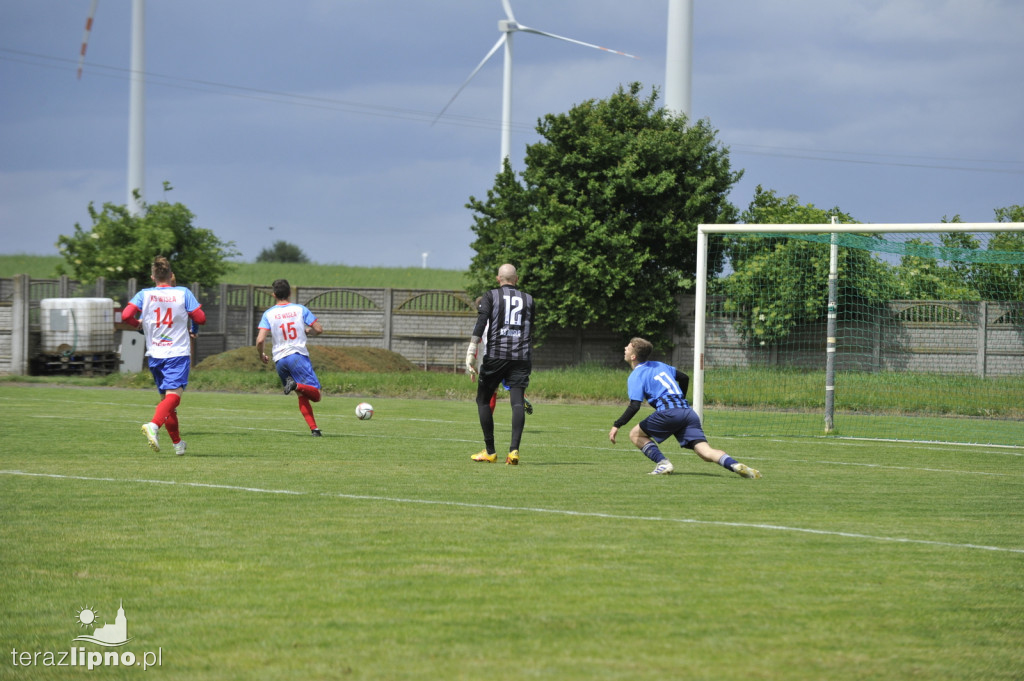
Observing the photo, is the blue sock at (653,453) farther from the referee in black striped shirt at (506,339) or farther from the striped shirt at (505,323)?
the striped shirt at (505,323)

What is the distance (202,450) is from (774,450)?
7370mm

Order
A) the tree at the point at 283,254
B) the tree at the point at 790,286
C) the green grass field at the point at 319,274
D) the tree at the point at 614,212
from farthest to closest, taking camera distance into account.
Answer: the tree at the point at 283,254 → the green grass field at the point at 319,274 → the tree at the point at 614,212 → the tree at the point at 790,286

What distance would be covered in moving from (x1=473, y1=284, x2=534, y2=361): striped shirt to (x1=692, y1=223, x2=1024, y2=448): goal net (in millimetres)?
7528

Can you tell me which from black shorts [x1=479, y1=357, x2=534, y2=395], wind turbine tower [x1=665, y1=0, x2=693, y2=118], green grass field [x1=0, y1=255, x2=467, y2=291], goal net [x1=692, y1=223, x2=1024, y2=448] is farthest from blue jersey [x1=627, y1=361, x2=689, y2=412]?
green grass field [x1=0, y1=255, x2=467, y2=291]

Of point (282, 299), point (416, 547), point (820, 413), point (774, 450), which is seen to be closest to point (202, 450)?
point (282, 299)

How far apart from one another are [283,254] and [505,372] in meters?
95.2

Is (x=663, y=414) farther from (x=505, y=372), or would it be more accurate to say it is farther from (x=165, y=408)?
(x=165, y=408)

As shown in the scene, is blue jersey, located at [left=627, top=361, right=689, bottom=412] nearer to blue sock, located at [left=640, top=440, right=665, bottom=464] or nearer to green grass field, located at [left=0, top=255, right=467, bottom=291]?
blue sock, located at [left=640, top=440, right=665, bottom=464]

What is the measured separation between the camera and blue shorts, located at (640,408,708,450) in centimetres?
1028

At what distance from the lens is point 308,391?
45.2ft

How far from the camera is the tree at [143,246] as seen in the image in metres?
35.2

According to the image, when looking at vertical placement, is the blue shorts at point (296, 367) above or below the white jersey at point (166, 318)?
below

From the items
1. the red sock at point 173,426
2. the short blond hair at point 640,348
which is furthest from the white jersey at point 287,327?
the short blond hair at point 640,348

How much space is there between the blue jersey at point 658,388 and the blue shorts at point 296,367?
5.02 m
